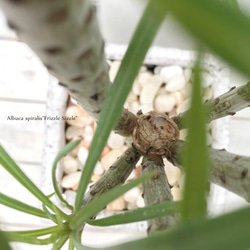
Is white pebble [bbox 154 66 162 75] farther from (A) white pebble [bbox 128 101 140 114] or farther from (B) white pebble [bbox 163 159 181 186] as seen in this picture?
(B) white pebble [bbox 163 159 181 186]

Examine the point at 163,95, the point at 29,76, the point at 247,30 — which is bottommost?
the point at 247,30

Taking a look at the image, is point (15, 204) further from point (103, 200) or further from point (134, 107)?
point (134, 107)

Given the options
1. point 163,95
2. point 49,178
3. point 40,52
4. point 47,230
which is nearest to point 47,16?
point 40,52

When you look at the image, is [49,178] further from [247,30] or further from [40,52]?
[247,30]

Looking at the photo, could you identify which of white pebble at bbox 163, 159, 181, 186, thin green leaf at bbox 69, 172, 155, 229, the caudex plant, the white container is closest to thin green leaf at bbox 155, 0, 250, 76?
the caudex plant

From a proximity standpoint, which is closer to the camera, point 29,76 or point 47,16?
point 47,16

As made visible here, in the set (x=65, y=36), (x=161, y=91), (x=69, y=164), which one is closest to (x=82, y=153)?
(x=69, y=164)

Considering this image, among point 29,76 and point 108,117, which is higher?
point 29,76
